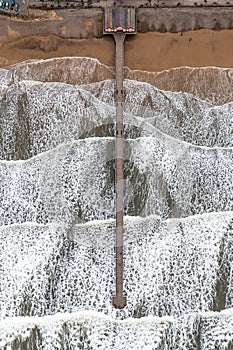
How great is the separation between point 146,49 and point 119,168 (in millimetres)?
1843

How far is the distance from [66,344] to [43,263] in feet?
3.58

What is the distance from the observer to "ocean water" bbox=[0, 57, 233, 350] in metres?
4.84

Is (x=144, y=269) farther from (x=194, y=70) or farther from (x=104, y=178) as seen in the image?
(x=194, y=70)

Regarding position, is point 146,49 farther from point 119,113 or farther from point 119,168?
point 119,168

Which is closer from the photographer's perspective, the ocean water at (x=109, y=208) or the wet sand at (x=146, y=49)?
the ocean water at (x=109, y=208)

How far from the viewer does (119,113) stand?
516 centimetres

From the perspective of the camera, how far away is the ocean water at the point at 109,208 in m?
4.84

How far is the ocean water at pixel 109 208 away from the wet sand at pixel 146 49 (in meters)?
Answer: 0.14

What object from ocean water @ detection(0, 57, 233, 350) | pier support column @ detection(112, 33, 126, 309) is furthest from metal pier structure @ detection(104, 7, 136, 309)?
ocean water @ detection(0, 57, 233, 350)

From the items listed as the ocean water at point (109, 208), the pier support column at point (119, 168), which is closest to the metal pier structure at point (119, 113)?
the pier support column at point (119, 168)

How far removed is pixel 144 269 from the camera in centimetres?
498

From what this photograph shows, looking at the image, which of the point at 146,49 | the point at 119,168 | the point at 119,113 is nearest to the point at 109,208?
the point at 119,168

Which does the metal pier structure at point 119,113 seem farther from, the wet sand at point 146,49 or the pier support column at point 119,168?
the wet sand at point 146,49

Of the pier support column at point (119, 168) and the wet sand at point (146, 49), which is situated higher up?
the wet sand at point (146, 49)
